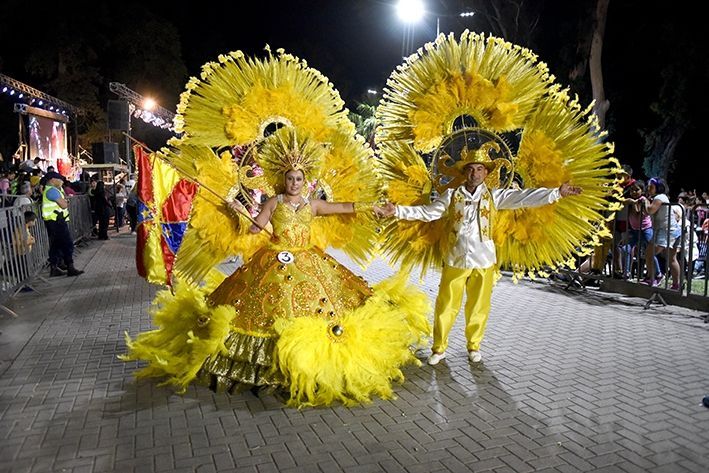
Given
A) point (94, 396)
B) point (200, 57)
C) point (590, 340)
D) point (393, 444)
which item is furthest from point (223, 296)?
point (200, 57)

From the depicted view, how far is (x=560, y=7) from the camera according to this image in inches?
815

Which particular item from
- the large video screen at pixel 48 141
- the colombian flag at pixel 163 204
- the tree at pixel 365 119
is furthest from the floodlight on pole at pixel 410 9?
the large video screen at pixel 48 141

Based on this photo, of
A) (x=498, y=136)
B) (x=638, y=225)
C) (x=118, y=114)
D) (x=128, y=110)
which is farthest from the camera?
(x=128, y=110)

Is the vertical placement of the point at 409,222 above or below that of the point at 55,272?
above

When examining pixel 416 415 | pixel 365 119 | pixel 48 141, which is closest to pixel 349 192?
pixel 416 415

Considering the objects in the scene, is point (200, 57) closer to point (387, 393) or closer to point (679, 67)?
point (679, 67)

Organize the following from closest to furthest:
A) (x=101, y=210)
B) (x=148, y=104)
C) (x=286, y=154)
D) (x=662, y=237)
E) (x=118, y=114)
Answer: (x=286, y=154)
(x=662, y=237)
(x=101, y=210)
(x=118, y=114)
(x=148, y=104)

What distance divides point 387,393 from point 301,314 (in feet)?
3.03

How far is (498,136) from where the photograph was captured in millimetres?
5582

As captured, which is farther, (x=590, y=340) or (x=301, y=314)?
(x=590, y=340)

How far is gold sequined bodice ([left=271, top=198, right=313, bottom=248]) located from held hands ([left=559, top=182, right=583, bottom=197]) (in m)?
2.29

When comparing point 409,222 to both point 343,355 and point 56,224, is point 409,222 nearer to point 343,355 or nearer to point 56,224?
point 343,355

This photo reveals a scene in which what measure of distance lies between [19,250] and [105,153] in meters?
15.3

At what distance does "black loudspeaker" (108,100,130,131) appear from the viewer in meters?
17.6
